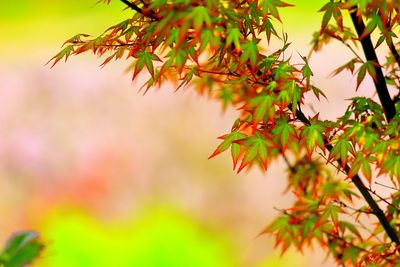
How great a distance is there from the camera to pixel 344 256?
2.68m

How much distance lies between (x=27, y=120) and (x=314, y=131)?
150 inches

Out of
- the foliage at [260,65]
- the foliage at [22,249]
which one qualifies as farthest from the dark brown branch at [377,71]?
the foliage at [22,249]

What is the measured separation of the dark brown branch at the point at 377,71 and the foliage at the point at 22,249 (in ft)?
4.62

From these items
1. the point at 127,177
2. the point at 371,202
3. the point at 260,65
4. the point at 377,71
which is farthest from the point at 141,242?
the point at 260,65

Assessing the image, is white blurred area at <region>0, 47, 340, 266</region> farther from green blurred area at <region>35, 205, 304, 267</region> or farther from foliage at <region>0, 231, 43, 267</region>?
foliage at <region>0, 231, 43, 267</region>

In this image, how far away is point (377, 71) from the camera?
7.41 ft

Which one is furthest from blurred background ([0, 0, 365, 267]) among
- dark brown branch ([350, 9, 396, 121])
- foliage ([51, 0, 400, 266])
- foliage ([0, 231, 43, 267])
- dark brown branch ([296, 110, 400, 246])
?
foliage ([51, 0, 400, 266])

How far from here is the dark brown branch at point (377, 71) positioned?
2.18 m

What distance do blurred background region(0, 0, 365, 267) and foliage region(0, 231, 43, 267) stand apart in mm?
2086

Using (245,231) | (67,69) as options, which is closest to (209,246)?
(245,231)

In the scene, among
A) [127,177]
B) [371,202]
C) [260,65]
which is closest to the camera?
[260,65]

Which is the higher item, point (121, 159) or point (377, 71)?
point (121, 159)

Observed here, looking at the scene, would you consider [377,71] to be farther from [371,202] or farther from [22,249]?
[22,249]

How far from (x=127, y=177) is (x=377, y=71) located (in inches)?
119
